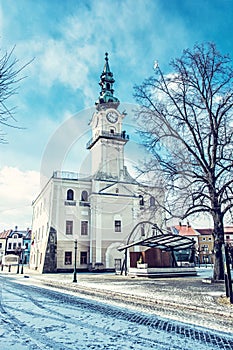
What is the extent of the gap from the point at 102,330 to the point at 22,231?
7315 centimetres

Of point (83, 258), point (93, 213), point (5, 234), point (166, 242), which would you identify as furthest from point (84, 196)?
point (5, 234)

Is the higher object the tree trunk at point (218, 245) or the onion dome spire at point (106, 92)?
the onion dome spire at point (106, 92)

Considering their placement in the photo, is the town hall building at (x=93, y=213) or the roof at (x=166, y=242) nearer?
the roof at (x=166, y=242)

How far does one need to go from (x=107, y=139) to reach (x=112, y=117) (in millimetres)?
3697

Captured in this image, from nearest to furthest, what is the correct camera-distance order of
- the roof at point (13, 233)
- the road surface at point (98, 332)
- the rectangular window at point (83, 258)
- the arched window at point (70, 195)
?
the road surface at point (98, 332), the rectangular window at point (83, 258), the arched window at point (70, 195), the roof at point (13, 233)

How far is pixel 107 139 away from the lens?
125 ft

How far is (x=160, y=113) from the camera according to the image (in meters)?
17.2

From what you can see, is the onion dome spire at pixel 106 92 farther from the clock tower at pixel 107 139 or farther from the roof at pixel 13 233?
the roof at pixel 13 233

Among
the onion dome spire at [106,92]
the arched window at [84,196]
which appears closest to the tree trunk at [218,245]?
the arched window at [84,196]

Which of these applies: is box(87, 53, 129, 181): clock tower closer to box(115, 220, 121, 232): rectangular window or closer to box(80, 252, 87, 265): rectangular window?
box(115, 220, 121, 232): rectangular window

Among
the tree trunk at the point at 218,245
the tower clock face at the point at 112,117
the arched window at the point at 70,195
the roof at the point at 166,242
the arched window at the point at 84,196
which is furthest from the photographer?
the tower clock face at the point at 112,117

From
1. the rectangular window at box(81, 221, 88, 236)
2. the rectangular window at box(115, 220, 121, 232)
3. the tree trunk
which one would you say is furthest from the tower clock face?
the tree trunk

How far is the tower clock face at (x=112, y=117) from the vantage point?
129 ft

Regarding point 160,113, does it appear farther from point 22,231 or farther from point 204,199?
point 22,231
